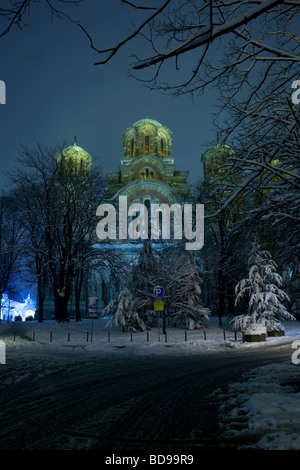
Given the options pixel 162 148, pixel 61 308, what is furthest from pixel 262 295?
pixel 162 148

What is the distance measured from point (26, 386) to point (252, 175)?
20.3 feet

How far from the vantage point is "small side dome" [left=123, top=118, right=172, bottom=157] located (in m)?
48.9

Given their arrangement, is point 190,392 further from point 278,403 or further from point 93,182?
point 93,182

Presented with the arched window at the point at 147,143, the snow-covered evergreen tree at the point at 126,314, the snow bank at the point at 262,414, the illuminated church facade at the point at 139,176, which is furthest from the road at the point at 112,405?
the arched window at the point at 147,143

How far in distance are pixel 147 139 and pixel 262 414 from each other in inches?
1934

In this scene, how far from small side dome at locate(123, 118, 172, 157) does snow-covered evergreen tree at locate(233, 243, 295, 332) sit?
33.2 meters

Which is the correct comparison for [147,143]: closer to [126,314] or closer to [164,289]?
[164,289]

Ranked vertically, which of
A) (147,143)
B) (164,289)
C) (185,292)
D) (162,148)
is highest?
(147,143)

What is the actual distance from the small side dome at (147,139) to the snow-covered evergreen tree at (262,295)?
3324cm

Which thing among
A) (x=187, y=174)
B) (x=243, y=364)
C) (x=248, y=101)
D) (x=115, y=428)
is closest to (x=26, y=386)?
(x=115, y=428)

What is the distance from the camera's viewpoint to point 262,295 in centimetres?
1802

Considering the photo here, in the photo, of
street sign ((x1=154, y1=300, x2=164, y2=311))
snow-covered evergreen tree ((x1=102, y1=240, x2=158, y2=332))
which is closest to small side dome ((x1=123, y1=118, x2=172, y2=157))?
snow-covered evergreen tree ((x1=102, y1=240, x2=158, y2=332))

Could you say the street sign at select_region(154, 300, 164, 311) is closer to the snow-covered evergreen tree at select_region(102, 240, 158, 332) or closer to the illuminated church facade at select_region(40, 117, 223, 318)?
the snow-covered evergreen tree at select_region(102, 240, 158, 332)

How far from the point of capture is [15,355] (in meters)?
10.7
